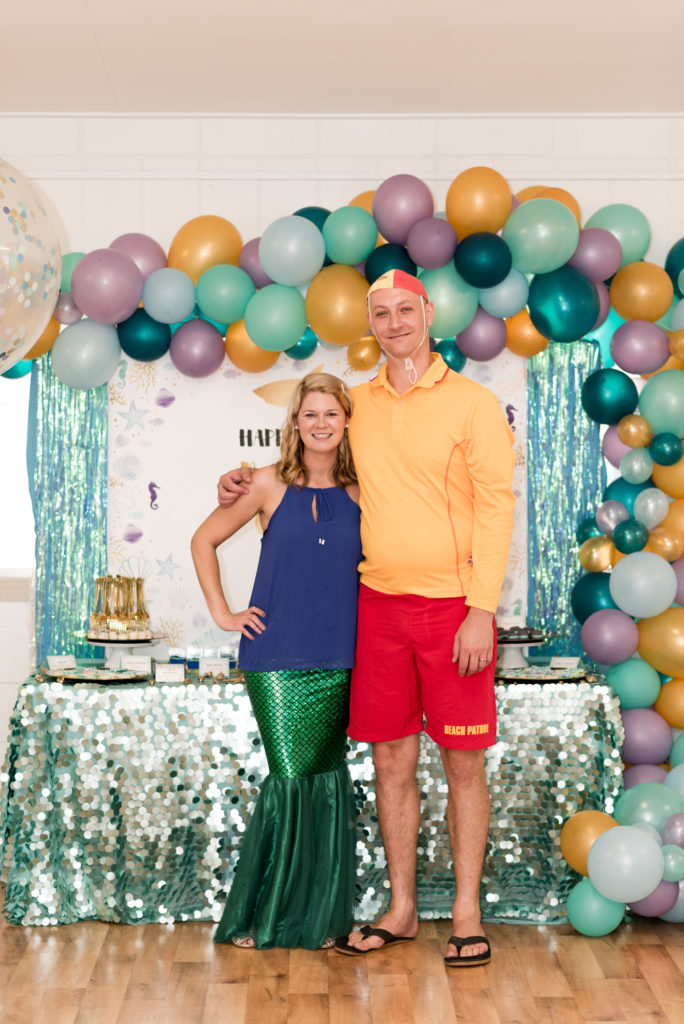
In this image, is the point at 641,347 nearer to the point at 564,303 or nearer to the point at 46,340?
the point at 564,303

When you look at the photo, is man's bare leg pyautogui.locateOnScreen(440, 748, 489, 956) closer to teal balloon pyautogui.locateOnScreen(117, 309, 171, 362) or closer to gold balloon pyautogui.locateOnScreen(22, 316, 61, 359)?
teal balloon pyautogui.locateOnScreen(117, 309, 171, 362)

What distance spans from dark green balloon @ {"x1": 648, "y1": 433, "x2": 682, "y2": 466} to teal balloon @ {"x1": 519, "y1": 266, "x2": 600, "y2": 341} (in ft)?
1.33

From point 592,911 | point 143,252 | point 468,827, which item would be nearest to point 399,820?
point 468,827

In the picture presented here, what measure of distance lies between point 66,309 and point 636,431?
1.80m

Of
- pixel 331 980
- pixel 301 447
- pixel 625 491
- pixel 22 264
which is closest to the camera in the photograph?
pixel 22 264

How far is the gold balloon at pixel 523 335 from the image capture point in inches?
137

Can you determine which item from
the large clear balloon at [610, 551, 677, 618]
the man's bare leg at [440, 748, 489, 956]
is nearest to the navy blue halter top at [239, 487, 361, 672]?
the man's bare leg at [440, 748, 489, 956]

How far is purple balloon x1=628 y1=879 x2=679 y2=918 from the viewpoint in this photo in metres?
2.80

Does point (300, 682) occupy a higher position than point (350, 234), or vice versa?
point (350, 234)

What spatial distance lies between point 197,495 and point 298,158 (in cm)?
119

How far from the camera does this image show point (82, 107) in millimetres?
3629

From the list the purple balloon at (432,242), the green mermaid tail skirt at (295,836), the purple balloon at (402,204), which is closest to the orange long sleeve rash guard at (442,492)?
the green mermaid tail skirt at (295,836)

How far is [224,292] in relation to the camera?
10.9ft

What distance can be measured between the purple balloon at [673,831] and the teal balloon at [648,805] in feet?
0.08
